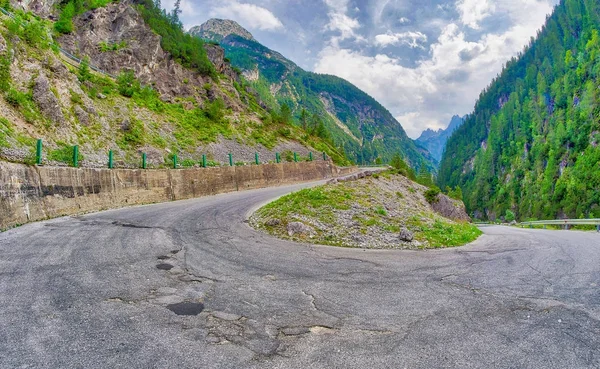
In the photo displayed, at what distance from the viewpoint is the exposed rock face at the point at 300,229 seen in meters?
10.1

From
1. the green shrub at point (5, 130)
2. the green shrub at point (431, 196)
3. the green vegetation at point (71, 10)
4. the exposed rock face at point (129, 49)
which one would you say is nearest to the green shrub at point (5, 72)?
the green shrub at point (5, 130)

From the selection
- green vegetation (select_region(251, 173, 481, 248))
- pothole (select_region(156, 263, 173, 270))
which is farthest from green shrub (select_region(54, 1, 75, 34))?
pothole (select_region(156, 263, 173, 270))

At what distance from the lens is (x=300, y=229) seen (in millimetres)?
10258

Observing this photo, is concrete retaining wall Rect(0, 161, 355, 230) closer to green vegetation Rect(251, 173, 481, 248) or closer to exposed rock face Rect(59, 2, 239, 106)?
green vegetation Rect(251, 173, 481, 248)

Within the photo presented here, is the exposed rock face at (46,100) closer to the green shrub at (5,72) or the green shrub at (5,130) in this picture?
the green shrub at (5,72)

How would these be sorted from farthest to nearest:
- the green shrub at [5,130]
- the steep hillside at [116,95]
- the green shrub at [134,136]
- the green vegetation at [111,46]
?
the green vegetation at [111,46] < the green shrub at [134,136] < the steep hillside at [116,95] < the green shrub at [5,130]

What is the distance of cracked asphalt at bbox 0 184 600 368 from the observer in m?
3.59

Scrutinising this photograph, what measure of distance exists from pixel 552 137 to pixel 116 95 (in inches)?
6059

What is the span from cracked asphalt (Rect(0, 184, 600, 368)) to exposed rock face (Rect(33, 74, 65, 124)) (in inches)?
627

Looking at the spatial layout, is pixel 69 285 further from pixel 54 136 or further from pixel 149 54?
pixel 149 54

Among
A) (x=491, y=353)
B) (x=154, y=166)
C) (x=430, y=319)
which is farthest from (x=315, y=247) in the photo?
(x=154, y=166)

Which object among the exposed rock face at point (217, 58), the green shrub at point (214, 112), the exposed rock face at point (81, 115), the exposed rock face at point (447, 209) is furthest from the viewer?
the exposed rock face at point (217, 58)

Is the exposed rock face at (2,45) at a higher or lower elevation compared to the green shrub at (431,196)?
higher

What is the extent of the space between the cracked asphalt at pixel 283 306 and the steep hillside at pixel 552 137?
110 metres
